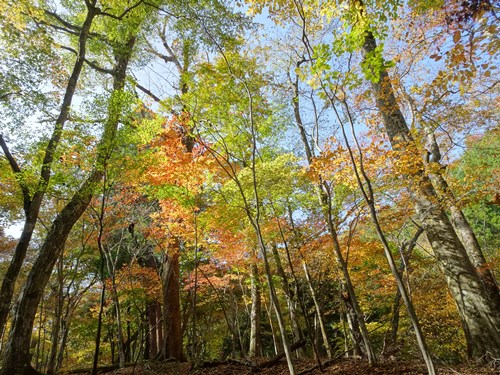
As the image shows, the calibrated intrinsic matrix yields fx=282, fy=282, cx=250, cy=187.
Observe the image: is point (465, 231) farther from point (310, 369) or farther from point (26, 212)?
point (26, 212)

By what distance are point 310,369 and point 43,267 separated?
20.3 feet

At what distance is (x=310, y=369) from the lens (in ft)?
16.7

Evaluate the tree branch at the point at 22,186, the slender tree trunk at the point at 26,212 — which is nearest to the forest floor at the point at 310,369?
the slender tree trunk at the point at 26,212

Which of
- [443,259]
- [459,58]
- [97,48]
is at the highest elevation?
[97,48]

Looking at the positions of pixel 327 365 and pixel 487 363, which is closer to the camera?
pixel 487 363

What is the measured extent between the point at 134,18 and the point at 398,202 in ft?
34.0

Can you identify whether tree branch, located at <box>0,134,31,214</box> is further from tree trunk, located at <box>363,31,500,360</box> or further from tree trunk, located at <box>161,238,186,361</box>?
tree trunk, located at <box>363,31,500,360</box>

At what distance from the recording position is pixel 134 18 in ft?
32.0

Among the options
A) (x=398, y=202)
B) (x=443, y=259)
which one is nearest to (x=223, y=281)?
(x=398, y=202)

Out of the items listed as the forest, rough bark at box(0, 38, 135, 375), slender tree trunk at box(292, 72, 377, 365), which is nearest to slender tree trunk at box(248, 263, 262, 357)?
the forest

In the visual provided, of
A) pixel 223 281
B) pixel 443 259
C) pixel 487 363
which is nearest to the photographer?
pixel 487 363

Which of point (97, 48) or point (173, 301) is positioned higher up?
point (97, 48)

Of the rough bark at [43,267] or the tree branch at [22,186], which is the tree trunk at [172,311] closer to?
the rough bark at [43,267]

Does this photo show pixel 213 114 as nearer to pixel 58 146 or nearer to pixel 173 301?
pixel 58 146
